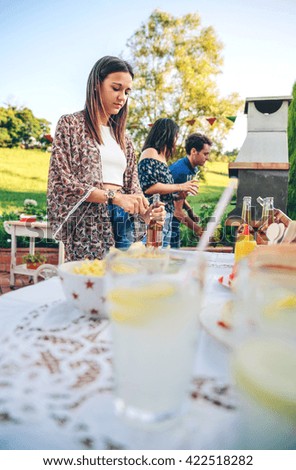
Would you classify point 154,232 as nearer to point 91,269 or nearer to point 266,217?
point 266,217

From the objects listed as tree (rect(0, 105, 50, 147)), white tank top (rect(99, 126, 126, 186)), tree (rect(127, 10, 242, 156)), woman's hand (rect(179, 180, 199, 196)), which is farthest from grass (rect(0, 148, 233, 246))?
white tank top (rect(99, 126, 126, 186))

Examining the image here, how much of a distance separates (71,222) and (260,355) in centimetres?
110

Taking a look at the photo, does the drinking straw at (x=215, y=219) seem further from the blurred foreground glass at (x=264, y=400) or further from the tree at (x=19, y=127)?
the tree at (x=19, y=127)

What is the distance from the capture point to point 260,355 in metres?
0.37

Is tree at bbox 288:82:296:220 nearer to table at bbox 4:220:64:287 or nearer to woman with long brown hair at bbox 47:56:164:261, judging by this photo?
table at bbox 4:220:64:287

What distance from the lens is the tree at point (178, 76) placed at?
6906mm

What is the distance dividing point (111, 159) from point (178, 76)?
21.0 feet

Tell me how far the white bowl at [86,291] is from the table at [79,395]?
0.07 ft

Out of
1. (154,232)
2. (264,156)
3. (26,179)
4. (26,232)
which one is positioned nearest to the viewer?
(154,232)

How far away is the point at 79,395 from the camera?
0.38 metres

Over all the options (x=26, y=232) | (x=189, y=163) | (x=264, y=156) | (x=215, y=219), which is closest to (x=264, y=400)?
(x=215, y=219)

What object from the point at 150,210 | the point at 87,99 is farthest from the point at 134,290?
the point at 87,99

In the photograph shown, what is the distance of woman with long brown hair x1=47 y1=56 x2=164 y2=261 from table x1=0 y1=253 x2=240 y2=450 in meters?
0.75
